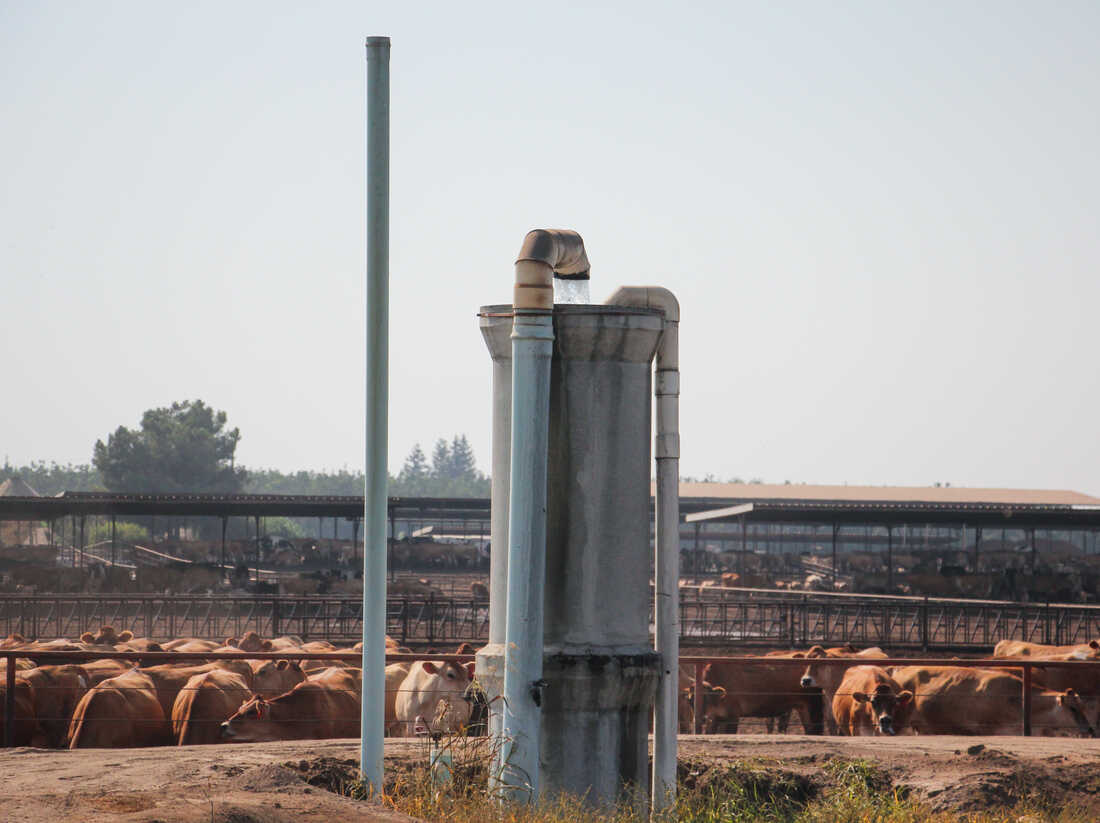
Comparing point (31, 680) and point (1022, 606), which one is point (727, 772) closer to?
point (31, 680)

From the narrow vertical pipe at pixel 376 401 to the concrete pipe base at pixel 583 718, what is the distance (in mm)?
1024

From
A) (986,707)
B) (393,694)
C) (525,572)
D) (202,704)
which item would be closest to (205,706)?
(202,704)

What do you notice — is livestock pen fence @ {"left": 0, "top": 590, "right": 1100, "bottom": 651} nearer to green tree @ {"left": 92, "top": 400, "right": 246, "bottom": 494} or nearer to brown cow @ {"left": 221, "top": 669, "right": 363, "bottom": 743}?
brown cow @ {"left": 221, "top": 669, "right": 363, "bottom": 743}

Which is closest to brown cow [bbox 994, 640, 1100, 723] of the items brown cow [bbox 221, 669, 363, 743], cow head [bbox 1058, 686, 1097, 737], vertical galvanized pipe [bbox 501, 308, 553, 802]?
cow head [bbox 1058, 686, 1097, 737]

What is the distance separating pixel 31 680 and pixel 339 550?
5649cm

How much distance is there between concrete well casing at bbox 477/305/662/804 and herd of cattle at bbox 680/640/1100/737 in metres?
6.64

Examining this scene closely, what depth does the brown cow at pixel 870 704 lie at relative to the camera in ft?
59.5

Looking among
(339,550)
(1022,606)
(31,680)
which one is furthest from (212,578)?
(31,680)

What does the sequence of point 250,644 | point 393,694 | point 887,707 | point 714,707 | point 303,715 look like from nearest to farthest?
point 303,715 < point 887,707 < point 393,694 < point 714,707 < point 250,644

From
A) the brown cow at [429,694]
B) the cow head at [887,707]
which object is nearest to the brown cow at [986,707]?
the cow head at [887,707]

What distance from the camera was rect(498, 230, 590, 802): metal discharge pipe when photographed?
32.6ft

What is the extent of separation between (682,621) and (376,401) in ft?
96.3

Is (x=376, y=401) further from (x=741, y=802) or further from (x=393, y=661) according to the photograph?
(x=393, y=661)

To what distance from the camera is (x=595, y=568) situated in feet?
34.3
